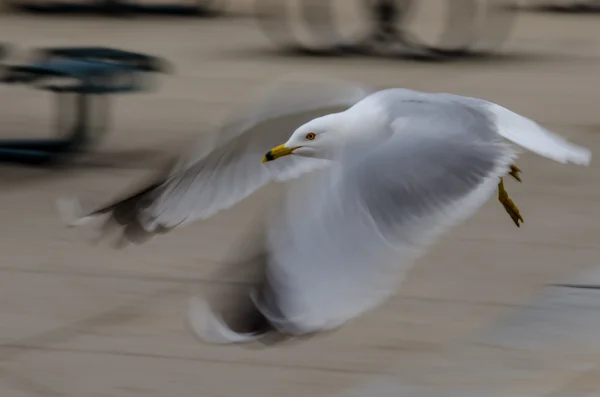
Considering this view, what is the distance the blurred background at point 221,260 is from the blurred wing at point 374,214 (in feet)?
1.02

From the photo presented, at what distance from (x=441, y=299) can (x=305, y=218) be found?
2412 millimetres

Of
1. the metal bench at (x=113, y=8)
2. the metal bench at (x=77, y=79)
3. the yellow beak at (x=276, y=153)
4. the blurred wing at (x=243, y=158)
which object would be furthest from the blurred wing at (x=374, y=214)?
the metal bench at (x=113, y=8)

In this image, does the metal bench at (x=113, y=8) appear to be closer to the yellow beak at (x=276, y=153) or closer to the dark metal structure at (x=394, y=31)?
the dark metal structure at (x=394, y=31)

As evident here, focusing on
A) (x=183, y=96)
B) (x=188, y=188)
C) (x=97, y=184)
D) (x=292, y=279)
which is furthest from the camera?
(x=183, y=96)

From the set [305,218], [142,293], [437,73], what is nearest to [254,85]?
[437,73]

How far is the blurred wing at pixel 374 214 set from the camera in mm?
3316

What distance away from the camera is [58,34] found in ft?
50.7

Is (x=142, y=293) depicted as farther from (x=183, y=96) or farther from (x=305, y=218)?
(x=183, y=96)

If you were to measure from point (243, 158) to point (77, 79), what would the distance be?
4508mm

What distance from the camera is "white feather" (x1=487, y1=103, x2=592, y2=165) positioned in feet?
13.2

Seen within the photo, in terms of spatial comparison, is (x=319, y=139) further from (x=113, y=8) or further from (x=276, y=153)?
(x=113, y=8)

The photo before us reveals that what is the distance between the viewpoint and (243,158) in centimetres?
437

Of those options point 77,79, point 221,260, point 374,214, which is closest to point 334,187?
point 374,214

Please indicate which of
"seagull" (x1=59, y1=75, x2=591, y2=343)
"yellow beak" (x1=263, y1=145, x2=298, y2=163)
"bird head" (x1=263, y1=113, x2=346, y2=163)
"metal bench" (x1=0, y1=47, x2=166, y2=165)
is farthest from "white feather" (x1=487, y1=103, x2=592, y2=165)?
"metal bench" (x1=0, y1=47, x2=166, y2=165)
